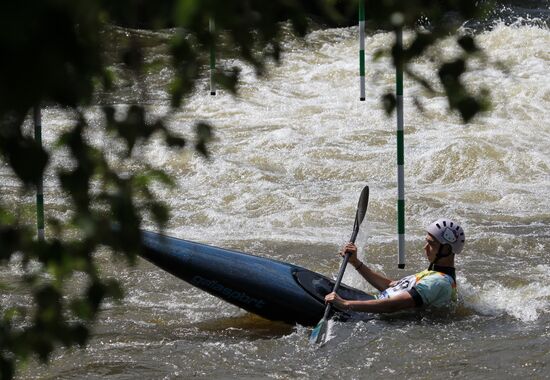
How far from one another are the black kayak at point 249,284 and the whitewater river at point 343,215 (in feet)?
0.32

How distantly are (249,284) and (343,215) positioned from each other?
278cm

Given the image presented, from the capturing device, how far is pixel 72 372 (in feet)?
13.6

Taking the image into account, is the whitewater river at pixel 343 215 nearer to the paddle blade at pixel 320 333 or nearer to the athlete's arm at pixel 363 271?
the paddle blade at pixel 320 333

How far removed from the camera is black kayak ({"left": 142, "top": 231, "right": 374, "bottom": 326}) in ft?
15.2

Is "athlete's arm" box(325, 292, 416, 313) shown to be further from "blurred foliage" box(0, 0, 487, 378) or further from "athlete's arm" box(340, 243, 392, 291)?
"blurred foliage" box(0, 0, 487, 378)

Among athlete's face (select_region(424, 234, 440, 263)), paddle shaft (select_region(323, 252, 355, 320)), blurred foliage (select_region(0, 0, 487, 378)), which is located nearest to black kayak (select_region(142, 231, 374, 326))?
paddle shaft (select_region(323, 252, 355, 320))

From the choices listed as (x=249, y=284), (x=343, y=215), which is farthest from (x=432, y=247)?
(x=343, y=215)

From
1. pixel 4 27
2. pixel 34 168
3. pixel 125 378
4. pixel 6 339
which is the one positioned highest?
pixel 4 27

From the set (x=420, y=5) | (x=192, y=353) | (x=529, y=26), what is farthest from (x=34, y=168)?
(x=529, y=26)

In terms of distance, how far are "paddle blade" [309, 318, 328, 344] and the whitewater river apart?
0.16ft

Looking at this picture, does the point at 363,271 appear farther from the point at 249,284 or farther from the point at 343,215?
the point at 343,215

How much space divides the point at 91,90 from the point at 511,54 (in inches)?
442

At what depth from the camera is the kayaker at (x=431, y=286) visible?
4512mm

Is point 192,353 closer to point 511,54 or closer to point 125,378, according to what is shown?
point 125,378
